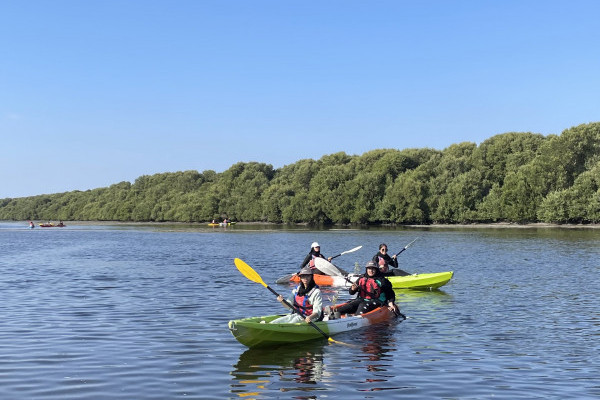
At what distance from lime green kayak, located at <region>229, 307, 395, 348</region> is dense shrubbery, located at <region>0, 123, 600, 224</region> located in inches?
3030

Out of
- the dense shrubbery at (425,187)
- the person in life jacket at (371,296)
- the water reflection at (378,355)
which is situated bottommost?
the water reflection at (378,355)

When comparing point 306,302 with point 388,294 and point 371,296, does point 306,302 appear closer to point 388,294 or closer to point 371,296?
point 371,296

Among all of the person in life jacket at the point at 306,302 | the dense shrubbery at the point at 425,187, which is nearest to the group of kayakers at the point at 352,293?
the person in life jacket at the point at 306,302

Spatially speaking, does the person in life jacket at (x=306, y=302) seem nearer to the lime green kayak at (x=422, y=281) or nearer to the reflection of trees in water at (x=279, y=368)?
the reflection of trees in water at (x=279, y=368)

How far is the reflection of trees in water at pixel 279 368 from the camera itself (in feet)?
38.9

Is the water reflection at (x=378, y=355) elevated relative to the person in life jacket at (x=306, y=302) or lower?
lower

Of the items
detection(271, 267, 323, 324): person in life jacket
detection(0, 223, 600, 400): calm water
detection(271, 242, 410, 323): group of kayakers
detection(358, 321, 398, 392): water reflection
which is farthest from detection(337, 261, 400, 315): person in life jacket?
detection(271, 267, 323, 324): person in life jacket

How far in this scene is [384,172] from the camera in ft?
406

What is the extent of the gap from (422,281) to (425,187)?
86.7 meters

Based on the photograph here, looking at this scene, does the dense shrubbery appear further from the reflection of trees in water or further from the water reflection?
the reflection of trees in water

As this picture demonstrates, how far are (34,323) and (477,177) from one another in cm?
9586

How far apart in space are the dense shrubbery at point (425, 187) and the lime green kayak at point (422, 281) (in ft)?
216

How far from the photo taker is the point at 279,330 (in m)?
14.7

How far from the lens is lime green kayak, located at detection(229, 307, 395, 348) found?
14.2m
